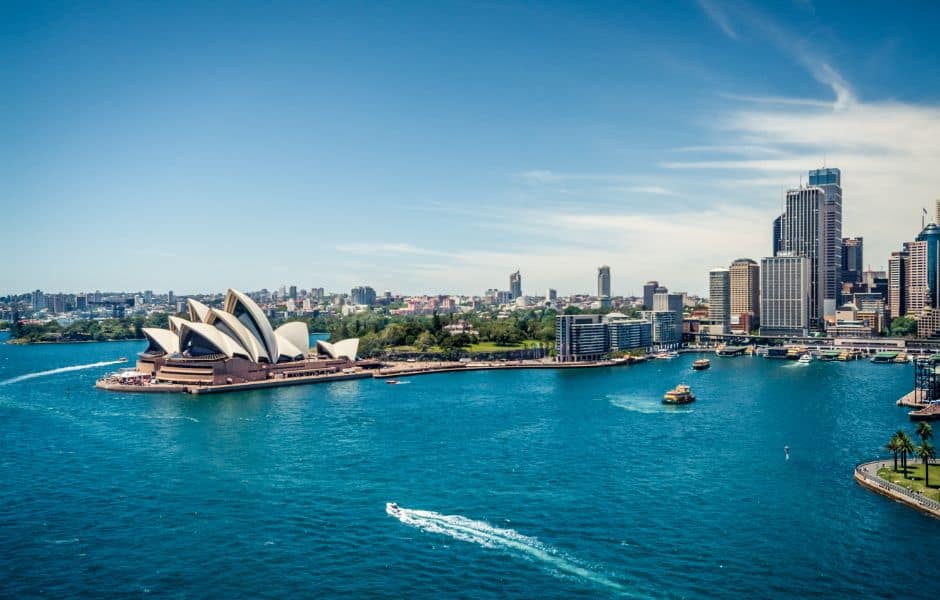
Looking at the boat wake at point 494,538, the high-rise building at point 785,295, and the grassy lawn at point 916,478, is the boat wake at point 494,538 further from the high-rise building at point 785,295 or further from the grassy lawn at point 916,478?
the high-rise building at point 785,295

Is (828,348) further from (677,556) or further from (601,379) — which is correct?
(677,556)

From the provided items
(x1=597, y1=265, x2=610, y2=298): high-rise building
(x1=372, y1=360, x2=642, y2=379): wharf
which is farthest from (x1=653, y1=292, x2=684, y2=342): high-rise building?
(x1=597, y1=265, x2=610, y2=298): high-rise building

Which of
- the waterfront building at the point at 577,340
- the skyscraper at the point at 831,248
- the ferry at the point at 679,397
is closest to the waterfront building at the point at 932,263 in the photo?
the skyscraper at the point at 831,248

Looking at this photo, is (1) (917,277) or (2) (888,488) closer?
(2) (888,488)

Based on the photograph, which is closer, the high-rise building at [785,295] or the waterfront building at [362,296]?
the high-rise building at [785,295]

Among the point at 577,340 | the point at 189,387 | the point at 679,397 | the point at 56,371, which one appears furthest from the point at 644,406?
the point at 56,371

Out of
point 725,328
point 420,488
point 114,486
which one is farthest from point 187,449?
point 725,328

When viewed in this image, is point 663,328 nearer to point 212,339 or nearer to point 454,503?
point 212,339
